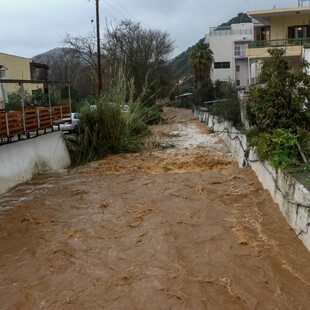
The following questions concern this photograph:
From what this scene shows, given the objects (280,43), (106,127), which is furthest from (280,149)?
(280,43)

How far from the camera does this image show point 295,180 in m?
8.62

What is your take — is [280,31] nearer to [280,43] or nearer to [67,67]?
[280,43]

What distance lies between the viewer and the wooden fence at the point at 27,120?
13.4m

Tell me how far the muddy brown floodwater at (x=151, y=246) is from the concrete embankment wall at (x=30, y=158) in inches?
19.0

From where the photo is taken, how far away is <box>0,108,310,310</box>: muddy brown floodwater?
6.65m

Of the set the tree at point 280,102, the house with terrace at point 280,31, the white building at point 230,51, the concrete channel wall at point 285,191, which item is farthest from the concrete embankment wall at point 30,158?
the white building at point 230,51

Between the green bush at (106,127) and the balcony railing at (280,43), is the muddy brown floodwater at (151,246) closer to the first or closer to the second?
the green bush at (106,127)

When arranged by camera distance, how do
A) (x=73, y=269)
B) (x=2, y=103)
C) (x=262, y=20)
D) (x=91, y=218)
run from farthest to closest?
(x=262, y=20) → (x=2, y=103) → (x=91, y=218) → (x=73, y=269)

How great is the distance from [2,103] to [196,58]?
34.2 m

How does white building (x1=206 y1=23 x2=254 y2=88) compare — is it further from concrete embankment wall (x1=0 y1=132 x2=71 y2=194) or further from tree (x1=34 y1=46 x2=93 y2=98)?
concrete embankment wall (x1=0 y1=132 x2=71 y2=194)

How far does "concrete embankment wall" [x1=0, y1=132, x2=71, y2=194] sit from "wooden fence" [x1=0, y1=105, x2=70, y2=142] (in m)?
0.38

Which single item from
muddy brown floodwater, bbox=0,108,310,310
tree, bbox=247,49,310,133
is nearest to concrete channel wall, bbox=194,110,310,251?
muddy brown floodwater, bbox=0,108,310,310

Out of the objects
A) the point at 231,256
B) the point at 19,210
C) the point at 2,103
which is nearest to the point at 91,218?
the point at 19,210

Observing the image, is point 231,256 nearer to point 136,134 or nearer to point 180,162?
point 180,162
